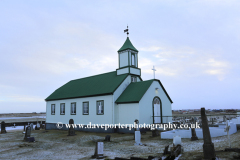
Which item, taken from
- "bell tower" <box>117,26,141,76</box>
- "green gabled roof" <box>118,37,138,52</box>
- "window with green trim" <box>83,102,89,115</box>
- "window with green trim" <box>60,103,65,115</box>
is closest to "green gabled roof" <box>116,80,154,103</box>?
"bell tower" <box>117,26,141,76</box>

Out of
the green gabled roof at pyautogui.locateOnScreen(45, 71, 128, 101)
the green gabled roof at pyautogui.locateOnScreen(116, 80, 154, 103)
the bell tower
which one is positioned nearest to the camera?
the green gabled roof at pyautogui.locateOnScreen(116, 80, 154, 103)

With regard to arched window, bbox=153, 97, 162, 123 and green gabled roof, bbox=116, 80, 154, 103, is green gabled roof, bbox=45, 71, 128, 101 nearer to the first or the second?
green gabled roof, bbox=116, 80, 154, 103

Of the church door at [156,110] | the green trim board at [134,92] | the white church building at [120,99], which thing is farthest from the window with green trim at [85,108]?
the church door at [156,110]

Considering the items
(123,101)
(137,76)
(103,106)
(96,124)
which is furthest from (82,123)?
(137,76)

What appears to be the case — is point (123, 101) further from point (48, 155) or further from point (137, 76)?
point (48, 155)

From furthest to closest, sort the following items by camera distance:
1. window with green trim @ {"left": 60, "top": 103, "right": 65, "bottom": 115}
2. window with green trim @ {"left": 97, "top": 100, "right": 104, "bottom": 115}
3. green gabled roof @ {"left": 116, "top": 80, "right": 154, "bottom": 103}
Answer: window with green trim @ {"left": 60, "top": 103, "right": 65, "bottom": 115}, window with green trim @ {"left": 97, "top": 100, "right": 104, "bottom": 115}, green gabled roof @ {"left": 116, "top": 80, "right": 154, "bottom": 103}

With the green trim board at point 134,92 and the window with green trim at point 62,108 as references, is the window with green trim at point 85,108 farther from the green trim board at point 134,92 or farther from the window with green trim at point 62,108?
the window with green trim at point 62,108

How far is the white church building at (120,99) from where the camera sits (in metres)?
21.5

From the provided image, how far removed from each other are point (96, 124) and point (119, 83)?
5.62 meters

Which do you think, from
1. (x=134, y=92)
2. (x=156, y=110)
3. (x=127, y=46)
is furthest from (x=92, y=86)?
(x=156, y=110)

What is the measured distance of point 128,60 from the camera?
2544 centimetres

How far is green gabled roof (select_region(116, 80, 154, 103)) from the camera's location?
21.1m

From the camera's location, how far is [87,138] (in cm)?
1786

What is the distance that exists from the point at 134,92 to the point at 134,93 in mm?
226
